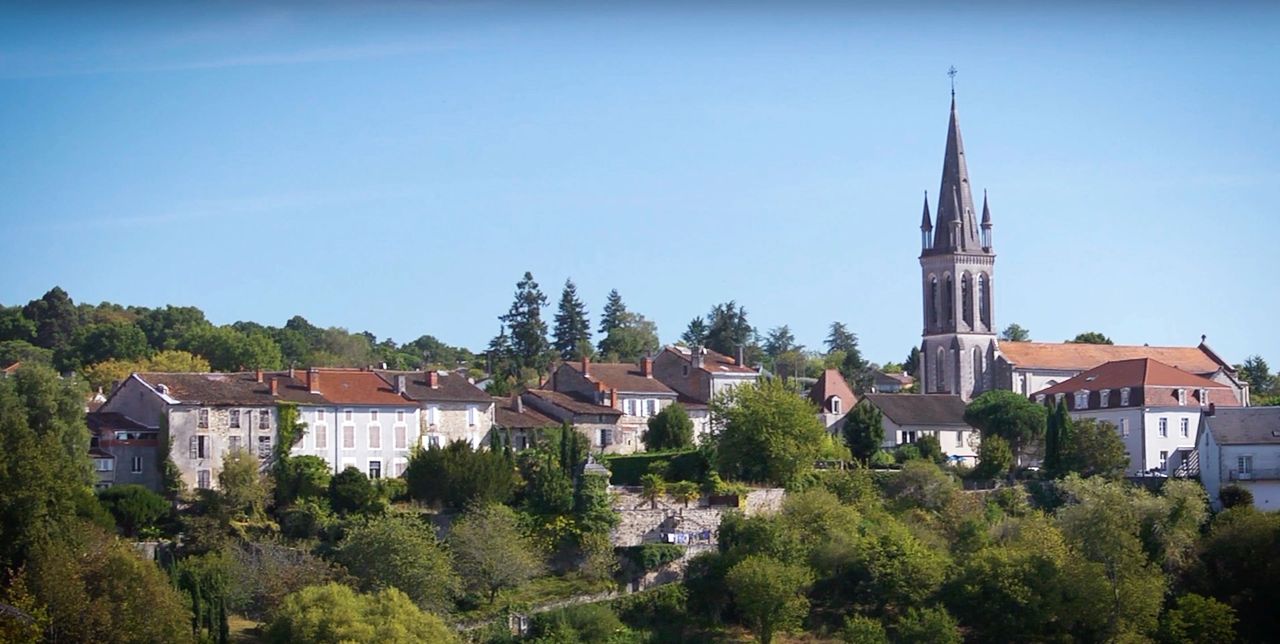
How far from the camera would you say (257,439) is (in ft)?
191

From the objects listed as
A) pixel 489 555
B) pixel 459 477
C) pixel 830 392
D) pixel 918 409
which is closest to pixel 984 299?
pixel 918 409

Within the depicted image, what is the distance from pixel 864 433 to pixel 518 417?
11976 mm

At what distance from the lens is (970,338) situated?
86875 mm

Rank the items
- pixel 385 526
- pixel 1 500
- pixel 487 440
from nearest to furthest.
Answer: pixel 1 500
pixel 385 526
pixel 487 440

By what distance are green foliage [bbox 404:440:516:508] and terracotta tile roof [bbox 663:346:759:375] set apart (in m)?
18.0

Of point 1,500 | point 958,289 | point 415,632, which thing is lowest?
point 415,632

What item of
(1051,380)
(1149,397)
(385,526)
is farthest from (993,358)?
(385,526)

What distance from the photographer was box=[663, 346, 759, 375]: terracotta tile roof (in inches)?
2926

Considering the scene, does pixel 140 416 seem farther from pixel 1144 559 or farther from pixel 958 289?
pixel 958 289

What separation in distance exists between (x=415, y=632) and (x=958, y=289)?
45.2 meters

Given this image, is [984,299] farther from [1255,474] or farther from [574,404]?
[574,404]

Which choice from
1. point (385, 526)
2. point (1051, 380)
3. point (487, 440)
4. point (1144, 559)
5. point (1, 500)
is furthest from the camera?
point (1051, 380)

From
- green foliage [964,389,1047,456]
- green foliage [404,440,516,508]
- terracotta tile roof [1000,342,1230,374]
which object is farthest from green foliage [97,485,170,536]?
terracotta tile roof [1000,342,1230,374]

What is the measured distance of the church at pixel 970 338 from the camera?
8512 centimetres
